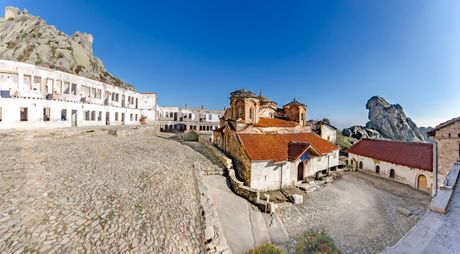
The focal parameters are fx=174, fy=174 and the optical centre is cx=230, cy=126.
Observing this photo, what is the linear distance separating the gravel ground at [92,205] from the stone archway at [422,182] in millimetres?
20991

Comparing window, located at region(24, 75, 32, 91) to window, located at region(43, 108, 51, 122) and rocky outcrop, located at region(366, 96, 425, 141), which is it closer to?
window, located at region(43, 108, 51, 122)

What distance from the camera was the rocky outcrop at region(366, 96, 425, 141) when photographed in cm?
5431

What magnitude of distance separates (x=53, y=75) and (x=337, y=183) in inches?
1365

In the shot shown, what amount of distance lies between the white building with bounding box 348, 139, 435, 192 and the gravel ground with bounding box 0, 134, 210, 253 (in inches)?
823

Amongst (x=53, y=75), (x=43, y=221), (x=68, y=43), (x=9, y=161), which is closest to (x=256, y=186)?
(x=43, y=221)

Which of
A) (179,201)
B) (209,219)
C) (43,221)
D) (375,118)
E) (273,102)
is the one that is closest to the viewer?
(43,221)

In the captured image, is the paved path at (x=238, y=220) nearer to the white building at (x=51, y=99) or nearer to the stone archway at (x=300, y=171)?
the stone archway at (x=300, y=171)

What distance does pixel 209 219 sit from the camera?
7699 mm

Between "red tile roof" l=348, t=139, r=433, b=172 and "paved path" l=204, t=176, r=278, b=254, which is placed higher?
"red tile roof" l=348, t=139, r=433, b=172

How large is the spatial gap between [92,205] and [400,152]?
27.0 m

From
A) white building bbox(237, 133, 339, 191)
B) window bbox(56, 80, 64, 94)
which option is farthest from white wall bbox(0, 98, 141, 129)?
white building bbox(237, 133, 339, 191)

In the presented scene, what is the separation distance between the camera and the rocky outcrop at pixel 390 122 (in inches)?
2138

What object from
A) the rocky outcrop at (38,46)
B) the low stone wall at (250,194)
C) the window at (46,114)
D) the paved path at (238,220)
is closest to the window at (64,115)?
the window at (46,114)

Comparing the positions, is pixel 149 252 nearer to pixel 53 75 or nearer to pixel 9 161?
pixel 9 161
